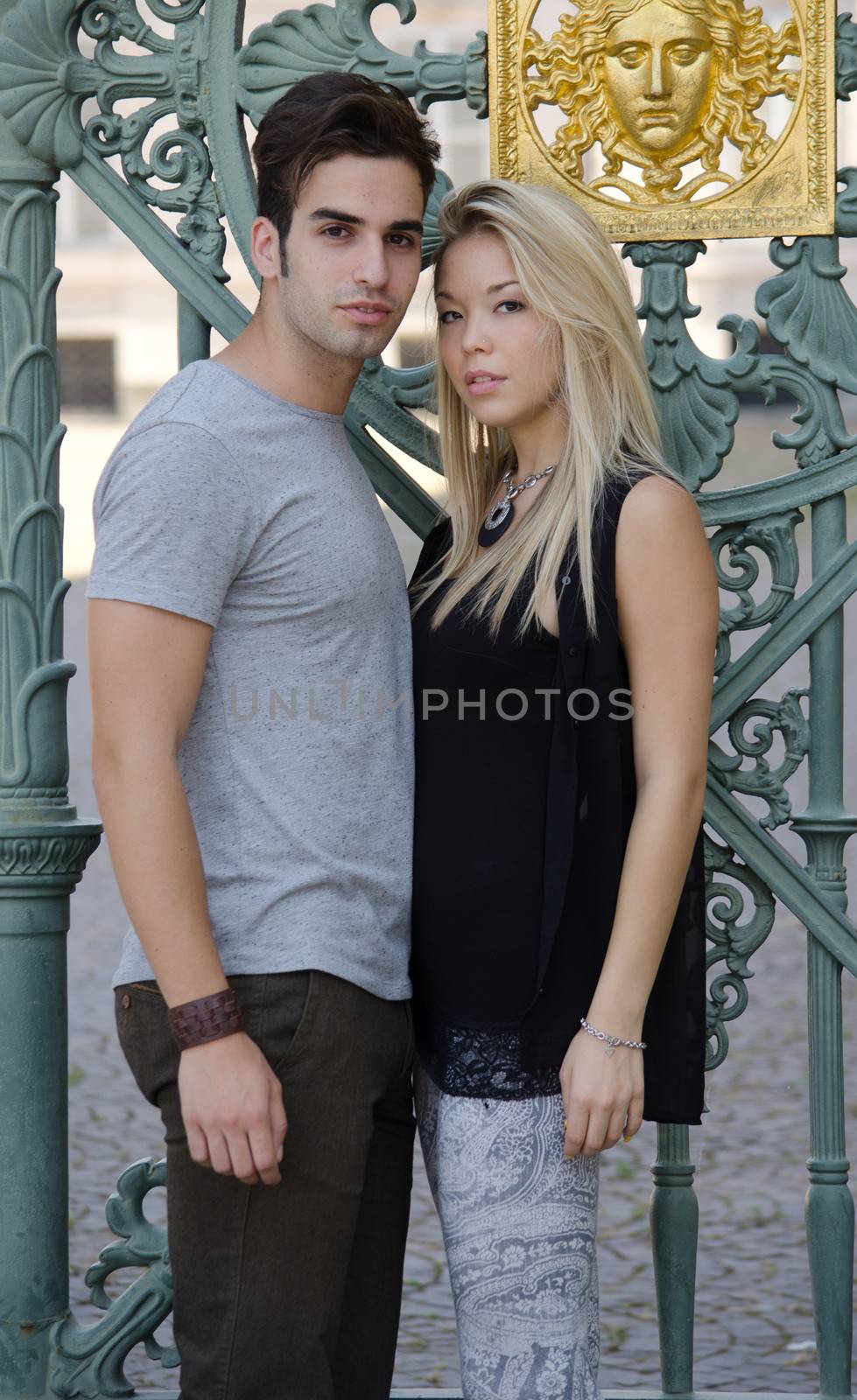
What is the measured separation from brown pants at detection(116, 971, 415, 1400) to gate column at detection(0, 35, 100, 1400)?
74 centimetres

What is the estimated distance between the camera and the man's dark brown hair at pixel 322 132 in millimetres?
2383

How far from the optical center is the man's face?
239cm

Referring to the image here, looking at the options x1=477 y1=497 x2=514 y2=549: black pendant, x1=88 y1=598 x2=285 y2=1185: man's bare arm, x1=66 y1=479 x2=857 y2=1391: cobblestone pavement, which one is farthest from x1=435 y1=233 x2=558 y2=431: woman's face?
x1=66 y1=479 x2=857 y2=1391: cobblestone pavement

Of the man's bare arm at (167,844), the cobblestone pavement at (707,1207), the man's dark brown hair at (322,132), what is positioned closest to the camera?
the man's bare arm at (167,844)

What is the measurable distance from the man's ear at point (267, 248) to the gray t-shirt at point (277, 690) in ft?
0.64

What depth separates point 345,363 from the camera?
8.00 ft

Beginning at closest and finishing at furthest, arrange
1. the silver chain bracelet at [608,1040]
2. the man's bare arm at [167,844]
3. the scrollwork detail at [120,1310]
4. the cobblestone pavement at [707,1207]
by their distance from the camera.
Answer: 1. the man's bare arm at [167,844]
2. the silver chain bracelet at [608,1040]
3. the scrollwork detail at [120,1310]
4. the cobblestone pavement at [707,1207]

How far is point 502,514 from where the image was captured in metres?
2.54

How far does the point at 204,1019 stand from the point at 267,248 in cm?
113

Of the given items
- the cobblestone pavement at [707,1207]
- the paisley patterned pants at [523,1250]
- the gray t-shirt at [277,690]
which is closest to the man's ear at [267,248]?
the gray t-shirt at [277,690]

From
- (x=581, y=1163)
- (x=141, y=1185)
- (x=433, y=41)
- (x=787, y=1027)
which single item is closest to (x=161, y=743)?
(x=581, y=1163)

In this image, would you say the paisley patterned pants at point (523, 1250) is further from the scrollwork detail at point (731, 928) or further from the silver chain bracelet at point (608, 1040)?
the scrollwork detail at point (731, 928)

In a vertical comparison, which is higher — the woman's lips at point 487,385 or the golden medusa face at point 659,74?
the golden medusa face at point 659,74

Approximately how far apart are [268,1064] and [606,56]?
1866 mm
